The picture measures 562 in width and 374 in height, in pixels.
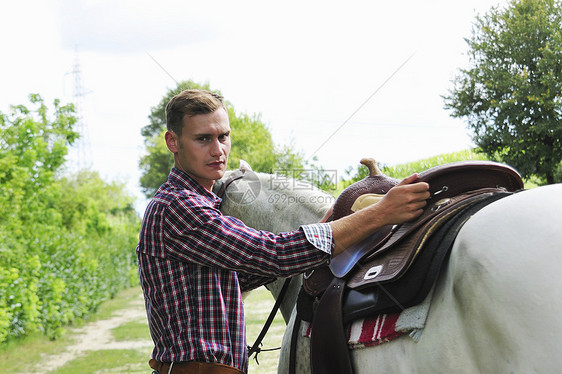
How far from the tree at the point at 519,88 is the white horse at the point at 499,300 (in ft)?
47.6

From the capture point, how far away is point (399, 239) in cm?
185

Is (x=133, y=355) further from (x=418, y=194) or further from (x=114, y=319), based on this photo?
(x=418, y=194)

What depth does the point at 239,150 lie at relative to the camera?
21.0 meters

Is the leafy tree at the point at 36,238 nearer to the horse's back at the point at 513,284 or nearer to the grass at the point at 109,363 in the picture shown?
the grass at the point at 109,363

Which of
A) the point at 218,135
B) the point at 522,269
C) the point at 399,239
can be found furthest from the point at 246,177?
the point at 522,269

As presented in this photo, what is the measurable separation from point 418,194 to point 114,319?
494 inches

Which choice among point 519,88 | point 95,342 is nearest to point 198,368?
point 95,342

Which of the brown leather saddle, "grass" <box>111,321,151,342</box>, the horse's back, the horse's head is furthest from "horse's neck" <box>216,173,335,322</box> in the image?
"grass" <box>111,321,151,342</box>

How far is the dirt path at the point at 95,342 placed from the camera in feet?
27.1

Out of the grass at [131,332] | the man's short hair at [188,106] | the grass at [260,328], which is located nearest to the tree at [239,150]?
the man's short hair at [188,106]

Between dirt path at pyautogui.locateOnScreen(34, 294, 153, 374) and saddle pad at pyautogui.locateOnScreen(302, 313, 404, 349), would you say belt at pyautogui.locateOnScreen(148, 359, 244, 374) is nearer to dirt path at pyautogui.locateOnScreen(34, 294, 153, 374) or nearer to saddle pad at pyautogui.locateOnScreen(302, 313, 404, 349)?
saddle pad at pyautogui.locateOnScreen(302, 313, 404, 349)

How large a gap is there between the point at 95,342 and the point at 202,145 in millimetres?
9235

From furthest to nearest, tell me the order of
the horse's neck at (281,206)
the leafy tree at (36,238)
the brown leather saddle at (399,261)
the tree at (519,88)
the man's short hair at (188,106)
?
the tree at (519,88) → the leafy tree at (36,238) → the horse's neck at (281,206) → the man's short hair at (188,106) → the brown leather saddle at (399,261)

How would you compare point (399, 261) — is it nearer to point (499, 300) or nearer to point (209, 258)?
point (499, 300)
